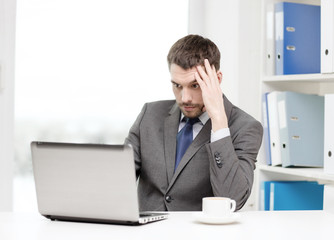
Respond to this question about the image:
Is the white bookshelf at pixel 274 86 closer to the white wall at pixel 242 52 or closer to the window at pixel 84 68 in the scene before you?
the white wall at pixel 242 52

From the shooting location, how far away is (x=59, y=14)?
3010 millimetres

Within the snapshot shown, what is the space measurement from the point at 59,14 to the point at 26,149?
2.35 ft

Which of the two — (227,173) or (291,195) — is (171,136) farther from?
(291,195)

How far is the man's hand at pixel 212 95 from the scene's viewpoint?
2050mm

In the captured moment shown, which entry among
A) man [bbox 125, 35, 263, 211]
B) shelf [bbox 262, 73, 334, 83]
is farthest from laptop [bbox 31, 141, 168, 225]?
shelf [bbox 262, 73, 334, 83]

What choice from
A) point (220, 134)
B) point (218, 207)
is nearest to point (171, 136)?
point (220, 134)

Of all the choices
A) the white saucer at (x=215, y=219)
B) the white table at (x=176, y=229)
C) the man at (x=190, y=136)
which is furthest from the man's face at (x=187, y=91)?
the white saucer at (x=215, y=219)

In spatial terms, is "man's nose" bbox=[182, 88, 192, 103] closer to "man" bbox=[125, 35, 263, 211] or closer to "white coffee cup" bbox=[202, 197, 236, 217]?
"man" bbox=[125, 35, 263, 211]

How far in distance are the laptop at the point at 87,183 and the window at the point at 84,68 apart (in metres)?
1.45

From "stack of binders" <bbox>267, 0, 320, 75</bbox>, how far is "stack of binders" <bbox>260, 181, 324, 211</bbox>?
0.55 metres

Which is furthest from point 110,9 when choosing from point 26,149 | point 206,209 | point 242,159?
point 206,209

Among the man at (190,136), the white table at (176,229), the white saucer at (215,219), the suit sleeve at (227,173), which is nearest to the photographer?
the white table at (176,229)

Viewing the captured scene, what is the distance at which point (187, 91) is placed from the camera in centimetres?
216

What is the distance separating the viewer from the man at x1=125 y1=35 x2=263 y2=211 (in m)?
2.11
